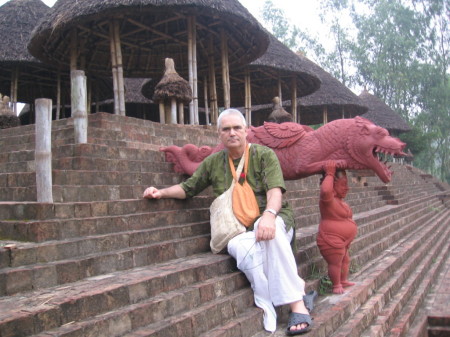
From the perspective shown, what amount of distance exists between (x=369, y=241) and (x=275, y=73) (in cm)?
974

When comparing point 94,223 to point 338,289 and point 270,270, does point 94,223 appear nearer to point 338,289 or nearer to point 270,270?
point 270,270

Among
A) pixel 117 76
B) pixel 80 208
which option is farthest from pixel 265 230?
pixel 117 76

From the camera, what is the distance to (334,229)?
11.4 feet

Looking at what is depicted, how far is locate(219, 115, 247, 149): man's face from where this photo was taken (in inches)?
125

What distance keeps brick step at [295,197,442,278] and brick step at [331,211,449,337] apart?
0.89 feet

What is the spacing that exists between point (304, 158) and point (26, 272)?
243 centimetres

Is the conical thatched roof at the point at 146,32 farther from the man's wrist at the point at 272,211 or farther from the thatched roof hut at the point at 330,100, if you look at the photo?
the thatched roof hut at the point at 330,100

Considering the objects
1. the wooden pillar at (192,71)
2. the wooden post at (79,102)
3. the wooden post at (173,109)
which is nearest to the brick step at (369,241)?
the wooden post at (79,102)

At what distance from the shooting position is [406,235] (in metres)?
7.77

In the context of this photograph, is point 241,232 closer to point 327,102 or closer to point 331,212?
point 331,212

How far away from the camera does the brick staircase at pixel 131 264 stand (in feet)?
7.13

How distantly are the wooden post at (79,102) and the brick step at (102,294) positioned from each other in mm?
1938

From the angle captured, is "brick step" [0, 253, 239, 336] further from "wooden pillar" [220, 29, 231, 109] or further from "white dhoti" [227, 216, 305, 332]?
"wooden pillar" [220, 29, 231, 109]

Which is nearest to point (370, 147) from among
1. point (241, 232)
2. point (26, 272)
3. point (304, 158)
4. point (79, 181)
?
point (304, 158)
